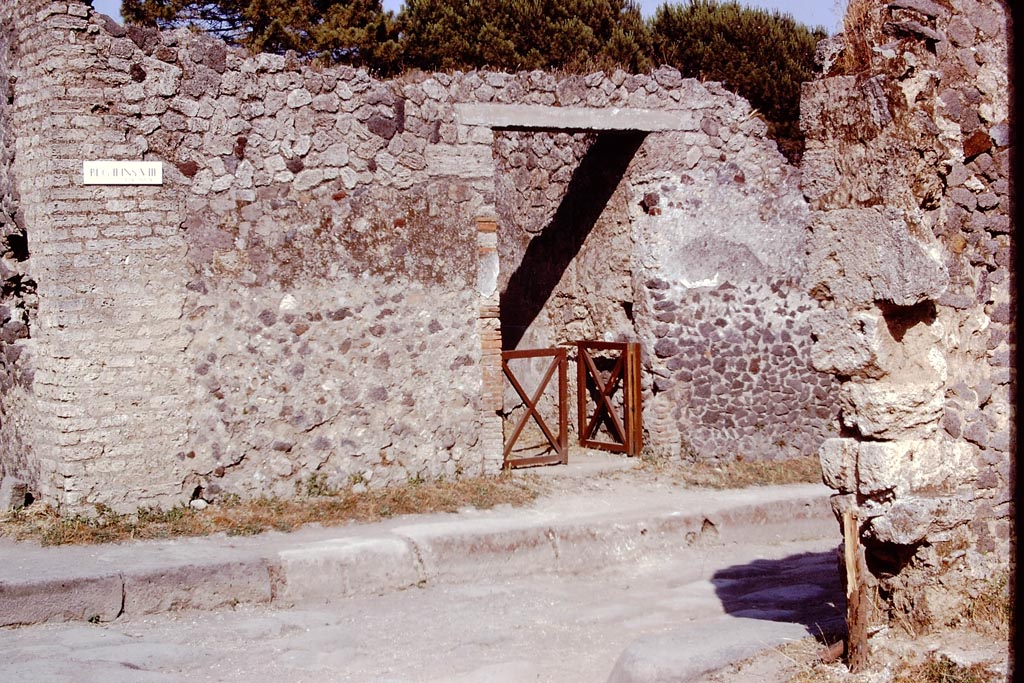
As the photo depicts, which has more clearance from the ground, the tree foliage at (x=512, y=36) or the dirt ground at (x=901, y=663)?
the tree foliage at (x=512, y=36)

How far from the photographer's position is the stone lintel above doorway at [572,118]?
30.2ft

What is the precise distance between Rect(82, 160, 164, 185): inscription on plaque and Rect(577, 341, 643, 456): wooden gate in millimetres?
4229

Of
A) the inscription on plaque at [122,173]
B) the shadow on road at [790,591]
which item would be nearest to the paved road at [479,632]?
the shadow on road at [790,591]

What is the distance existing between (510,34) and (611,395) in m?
12.4

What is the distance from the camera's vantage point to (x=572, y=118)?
31.4 ft

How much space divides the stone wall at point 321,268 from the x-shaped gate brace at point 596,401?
0.50 feet

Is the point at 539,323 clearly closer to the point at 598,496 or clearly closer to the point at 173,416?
the point at 598,496

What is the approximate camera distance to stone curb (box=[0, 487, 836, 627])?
6539 millimetres

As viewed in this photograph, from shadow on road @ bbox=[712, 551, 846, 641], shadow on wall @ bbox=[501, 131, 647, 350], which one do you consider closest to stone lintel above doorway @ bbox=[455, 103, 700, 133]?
shadow on wall @ bbox=[501, 131, 647, 350]

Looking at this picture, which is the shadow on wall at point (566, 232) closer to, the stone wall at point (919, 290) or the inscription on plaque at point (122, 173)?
the inscription on plaque at point (122, 173)

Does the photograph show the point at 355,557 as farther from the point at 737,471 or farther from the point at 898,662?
the point at 737,471

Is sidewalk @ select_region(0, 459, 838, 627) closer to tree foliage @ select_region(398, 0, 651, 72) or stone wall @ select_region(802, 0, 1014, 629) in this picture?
stone wall @ select_region(802, 0, 1014, 629)

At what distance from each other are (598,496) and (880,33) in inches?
186

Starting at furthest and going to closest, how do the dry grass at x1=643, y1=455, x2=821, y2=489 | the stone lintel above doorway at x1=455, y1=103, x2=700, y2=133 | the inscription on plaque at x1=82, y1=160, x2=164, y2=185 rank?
the dry grass at x1=643, y1=455, x2=821, y2=489
the stone lintel above doorway at x1=455, y1=103, x2=700, y2=133
the inscription on plaque at x1=82, y1=160, x2=164, y2=185
